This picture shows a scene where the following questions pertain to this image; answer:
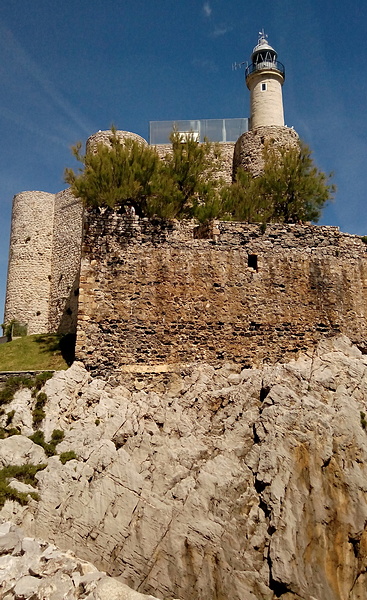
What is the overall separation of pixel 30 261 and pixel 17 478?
15.7m

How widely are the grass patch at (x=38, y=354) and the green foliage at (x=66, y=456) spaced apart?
317cm

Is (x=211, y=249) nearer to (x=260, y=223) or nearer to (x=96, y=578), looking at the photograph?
(x=260, y=223)

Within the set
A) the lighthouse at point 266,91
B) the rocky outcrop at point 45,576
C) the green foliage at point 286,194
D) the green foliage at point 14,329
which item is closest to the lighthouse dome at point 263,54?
the lighthouse at point 266,91

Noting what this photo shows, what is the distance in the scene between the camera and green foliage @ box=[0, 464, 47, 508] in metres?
10.0

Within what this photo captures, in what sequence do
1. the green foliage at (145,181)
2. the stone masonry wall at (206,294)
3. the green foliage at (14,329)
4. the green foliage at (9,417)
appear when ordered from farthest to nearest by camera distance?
1. the green foliage at (14,329)
2. the green foliage at (145,181)
3. the stone masonry wall at (206,294)
4. the green foliage at (9,417)

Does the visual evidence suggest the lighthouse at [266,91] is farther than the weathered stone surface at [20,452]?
Yes

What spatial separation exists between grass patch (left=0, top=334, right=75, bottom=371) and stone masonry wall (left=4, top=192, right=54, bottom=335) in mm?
6747

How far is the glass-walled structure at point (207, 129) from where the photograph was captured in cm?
2642

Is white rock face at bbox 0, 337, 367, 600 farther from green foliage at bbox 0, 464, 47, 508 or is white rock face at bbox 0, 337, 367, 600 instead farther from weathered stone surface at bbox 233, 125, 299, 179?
weathered stone surface at bbox 233, 125, 299, 179

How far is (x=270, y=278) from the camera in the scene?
15.3 m

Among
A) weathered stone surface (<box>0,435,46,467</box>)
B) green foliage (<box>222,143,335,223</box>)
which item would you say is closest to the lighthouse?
green foliage (<box>222,143,335,223</box>)

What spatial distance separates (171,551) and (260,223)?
32.1 ft

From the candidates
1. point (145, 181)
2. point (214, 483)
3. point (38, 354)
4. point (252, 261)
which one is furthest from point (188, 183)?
point (214, 483)

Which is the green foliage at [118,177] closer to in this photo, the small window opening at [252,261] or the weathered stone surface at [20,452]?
the small window opening at [252,261]
